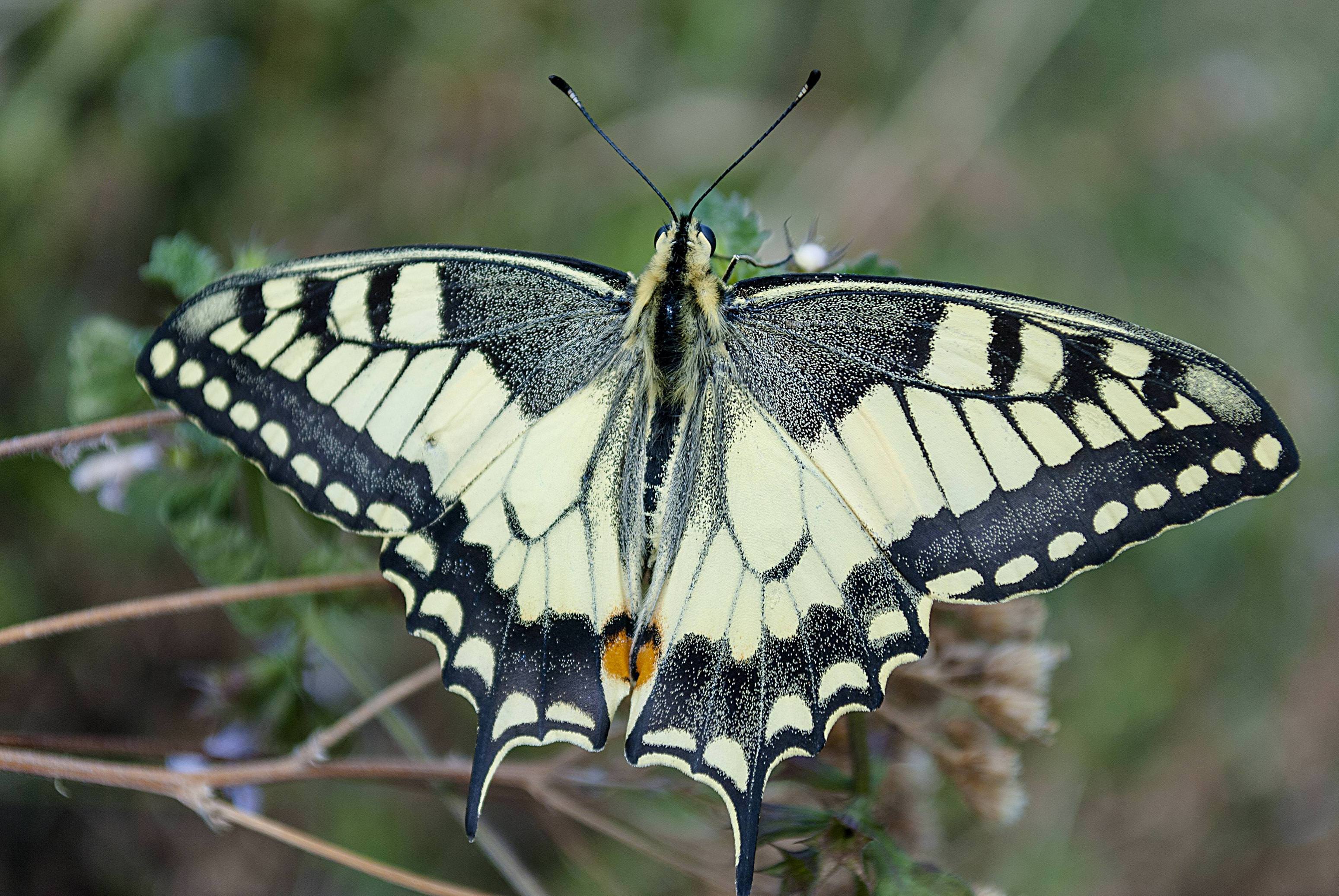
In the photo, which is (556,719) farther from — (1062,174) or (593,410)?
(1062,174)

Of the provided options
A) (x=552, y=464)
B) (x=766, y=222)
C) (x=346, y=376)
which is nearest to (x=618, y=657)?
(x=552, y=464)

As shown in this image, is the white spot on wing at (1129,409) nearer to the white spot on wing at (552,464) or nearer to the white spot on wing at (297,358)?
the white spot on wing at (552,464)

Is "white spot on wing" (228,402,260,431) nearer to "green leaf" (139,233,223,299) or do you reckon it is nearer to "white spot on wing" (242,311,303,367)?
"white spot on wing" (242,311,303,367)

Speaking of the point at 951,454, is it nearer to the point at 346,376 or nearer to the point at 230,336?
the point at 346,376

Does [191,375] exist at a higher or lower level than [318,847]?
higher

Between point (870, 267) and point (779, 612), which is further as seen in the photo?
point (870, 267)


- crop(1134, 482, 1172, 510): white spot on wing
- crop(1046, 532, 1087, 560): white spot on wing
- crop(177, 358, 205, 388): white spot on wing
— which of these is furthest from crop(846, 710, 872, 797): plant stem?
crop(177, 358, 205, 388): white spot on wing
